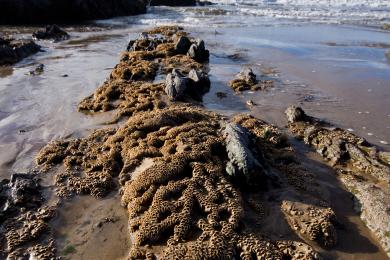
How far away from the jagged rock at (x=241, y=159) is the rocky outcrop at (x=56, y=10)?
1249 inches

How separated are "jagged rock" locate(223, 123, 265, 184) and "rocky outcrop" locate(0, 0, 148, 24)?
31.7 metres

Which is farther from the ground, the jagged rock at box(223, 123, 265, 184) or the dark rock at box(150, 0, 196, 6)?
the dark rock at box(150, 0, 196, 6)

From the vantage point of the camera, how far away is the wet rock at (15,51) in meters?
18.3

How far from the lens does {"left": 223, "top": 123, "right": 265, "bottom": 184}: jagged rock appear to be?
24.7 ft

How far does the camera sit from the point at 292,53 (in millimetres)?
20188

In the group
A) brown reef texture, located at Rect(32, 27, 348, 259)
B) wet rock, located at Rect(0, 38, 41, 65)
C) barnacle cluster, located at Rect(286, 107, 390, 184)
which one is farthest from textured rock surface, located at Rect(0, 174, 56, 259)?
wet rock, located at Rect(0, 38, 41, 65)

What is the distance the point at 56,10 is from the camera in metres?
35.7

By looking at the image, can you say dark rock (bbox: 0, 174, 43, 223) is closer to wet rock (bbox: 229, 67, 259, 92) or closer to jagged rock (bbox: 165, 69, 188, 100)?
jagged rock (bbox: 165, 69, 188, 100)

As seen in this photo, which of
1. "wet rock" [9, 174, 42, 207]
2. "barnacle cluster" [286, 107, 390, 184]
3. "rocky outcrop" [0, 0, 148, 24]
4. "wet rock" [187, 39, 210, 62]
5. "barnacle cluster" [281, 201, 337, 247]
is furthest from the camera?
"rocky outcrop" [0, 0, 148, 24]

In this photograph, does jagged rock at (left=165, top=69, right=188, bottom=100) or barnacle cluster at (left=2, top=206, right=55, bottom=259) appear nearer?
barnacle cluster at (left=2, top=206, right=55, bottom=259)

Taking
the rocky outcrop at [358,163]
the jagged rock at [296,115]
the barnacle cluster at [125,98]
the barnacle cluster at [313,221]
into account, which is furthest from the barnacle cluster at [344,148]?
the barnacle cluster at [125,98]

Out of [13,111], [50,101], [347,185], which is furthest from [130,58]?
[347,185]

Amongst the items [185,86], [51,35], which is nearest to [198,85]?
[185,86]

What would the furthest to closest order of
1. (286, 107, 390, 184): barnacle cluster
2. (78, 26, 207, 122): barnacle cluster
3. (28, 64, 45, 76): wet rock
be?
(28, 64, 45, 76): wet rock → (78, 26, 207, 122): barnacle cluster → (286, 107, 390, 184): barnacle cluster
